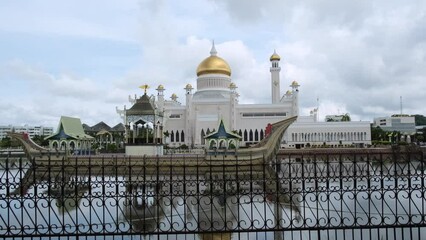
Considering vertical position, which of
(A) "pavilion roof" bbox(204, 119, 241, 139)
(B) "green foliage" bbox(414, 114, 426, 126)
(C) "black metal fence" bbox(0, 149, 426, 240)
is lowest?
(C) "black metal fence" bbox(0, 149, 426, 240)

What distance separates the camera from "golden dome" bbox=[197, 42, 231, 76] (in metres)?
58.3

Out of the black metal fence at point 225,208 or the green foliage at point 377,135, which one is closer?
the black metal fence at point 225,208

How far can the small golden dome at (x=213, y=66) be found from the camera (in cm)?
5829

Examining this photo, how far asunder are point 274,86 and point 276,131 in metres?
36.1

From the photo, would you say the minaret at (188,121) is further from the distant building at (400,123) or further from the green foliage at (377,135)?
the distant building at (400,123)

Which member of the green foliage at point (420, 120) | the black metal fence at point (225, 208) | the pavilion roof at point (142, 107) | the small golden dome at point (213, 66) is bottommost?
the black metal fence at point (225, 208)

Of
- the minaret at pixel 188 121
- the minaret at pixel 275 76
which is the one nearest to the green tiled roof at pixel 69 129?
the minaret at pixel 188 121

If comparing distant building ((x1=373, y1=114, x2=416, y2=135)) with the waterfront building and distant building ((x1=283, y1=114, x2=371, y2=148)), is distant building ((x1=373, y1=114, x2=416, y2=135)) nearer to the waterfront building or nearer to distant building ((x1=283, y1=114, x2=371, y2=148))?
distant building ((x1=283, y1=114, x2=371, y2=148))

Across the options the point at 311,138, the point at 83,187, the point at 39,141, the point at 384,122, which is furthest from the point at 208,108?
the point at 384,122

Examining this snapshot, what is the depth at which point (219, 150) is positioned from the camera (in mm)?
27328

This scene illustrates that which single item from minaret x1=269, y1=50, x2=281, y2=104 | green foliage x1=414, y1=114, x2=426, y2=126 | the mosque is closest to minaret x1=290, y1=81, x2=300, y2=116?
the mosque

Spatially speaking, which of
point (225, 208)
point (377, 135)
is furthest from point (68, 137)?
point (377, 135)

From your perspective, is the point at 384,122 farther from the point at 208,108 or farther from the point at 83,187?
the point at 83,187

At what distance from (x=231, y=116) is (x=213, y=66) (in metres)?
8.47
